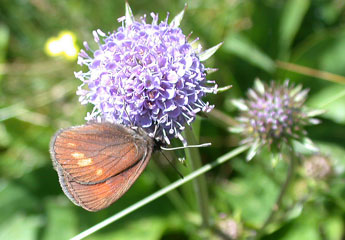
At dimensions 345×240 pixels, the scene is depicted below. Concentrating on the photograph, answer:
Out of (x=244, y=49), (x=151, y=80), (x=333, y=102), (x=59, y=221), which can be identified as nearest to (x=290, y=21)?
Result: (x=244, y=49)

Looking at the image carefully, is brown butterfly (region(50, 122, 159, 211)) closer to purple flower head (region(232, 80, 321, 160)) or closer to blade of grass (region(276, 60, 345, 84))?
purple flower head (region(232, 80, 321, 160))

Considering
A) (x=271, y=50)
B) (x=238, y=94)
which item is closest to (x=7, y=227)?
(x=238, y=94)

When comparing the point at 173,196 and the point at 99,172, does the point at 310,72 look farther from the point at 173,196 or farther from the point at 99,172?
the point at 99,172

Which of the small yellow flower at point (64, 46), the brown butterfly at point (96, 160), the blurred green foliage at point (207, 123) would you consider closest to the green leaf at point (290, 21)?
the blurred green foliage at point (207, 123)

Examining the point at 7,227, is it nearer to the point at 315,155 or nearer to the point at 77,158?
the point at 77,158

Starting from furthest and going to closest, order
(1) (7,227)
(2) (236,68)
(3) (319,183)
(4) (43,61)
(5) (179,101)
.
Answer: (4) (43,61) < (2) (236,68) < (1) (7,227) < (3) (319,183) < (5) (179,101)

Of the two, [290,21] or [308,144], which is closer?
[308,144]

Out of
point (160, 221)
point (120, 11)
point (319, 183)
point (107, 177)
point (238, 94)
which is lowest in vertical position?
point (319, 183)

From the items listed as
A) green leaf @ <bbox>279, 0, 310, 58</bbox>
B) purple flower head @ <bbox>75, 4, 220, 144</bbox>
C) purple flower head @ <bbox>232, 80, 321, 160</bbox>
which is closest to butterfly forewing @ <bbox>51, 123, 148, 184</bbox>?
purple flower head @ <bbox>75, 4, 220, 144</bbox>
